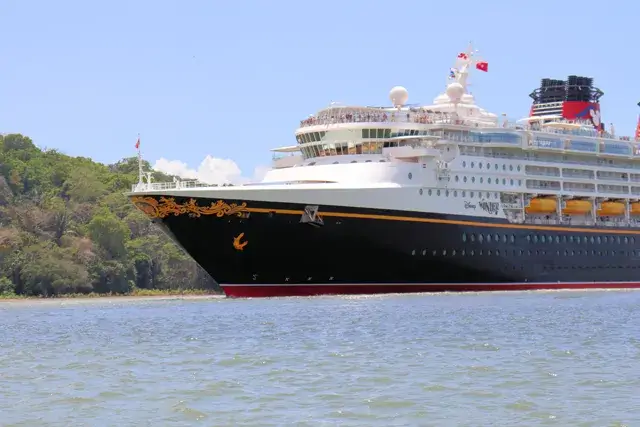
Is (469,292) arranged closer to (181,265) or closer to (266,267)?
(266,267)

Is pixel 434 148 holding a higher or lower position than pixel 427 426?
higher

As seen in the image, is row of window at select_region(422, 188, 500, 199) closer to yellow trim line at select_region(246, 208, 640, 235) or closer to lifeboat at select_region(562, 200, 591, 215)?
yellow trim line at select_region(246, 208, 640, 235)

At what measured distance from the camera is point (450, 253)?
189 feet

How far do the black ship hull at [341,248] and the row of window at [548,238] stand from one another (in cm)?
11

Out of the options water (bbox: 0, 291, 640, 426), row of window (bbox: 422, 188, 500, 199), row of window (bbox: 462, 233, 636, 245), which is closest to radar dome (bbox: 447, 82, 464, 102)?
row of window (bbox: 422, 188, 500, 199)

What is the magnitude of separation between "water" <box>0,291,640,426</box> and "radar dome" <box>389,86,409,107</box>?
2228cm

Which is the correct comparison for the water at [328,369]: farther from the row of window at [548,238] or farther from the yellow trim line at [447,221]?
the row of window at [548,238]

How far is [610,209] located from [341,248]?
23.1m

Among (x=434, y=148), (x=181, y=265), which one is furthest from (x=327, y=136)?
(x=181, y=265)

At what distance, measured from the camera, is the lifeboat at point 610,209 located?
6919 cm

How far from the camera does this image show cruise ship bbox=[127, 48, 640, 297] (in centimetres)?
5172

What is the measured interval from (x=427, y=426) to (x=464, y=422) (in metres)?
0.68

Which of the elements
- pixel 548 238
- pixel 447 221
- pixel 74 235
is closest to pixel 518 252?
pixel 548 238

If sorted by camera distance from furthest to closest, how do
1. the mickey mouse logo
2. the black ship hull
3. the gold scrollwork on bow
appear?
the mickey mouse logo
the black ship hull
the gold scrollwork on bow
